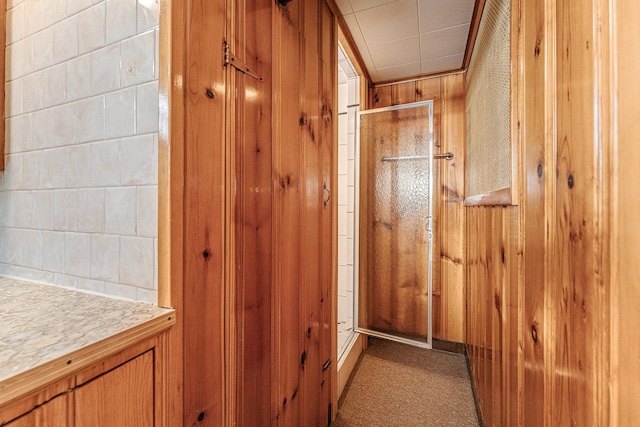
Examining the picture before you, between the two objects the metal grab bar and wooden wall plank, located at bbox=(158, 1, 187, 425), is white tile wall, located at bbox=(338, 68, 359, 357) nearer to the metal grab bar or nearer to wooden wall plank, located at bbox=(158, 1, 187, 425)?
the metal grab bar

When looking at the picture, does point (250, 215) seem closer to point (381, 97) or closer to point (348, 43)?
point (348, 43)

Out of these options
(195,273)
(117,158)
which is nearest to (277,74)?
(117,158)

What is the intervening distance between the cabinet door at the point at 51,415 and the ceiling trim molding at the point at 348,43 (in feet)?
5.89

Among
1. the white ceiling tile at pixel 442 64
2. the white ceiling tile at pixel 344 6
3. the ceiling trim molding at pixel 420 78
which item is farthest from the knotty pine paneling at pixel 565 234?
the ceiling trim molding at pixel 420 78

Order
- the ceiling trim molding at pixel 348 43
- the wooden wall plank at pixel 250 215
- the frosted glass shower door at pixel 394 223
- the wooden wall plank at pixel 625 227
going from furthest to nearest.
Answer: the frosted glass shower door at pixel 394 223
the ceiling trim molding at pixel 348 43
the wooden wall plank at pixel 250 215
the wooden wall plank at pixel 625 227

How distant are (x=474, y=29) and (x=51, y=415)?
2316mm

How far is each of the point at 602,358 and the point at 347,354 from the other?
5.81ft

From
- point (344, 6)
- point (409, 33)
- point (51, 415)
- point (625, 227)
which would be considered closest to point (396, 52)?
point (409, 33)

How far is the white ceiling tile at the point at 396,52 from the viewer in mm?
1912

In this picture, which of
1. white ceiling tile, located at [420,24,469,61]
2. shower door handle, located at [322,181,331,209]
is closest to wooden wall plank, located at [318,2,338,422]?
shower door handle, located at [322,181,331,209]

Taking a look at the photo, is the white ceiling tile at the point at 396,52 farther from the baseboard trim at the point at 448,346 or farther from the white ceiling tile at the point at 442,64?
the baseboard trim at the point at 448,346

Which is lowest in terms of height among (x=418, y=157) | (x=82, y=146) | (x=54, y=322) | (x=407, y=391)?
(x=407, y=391)

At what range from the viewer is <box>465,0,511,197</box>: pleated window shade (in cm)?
103

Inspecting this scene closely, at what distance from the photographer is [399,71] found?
92.3 inches
